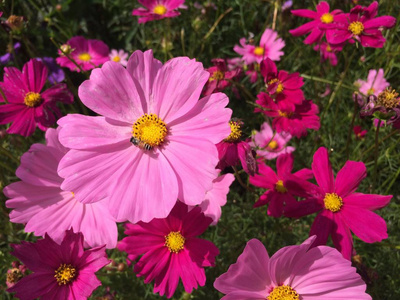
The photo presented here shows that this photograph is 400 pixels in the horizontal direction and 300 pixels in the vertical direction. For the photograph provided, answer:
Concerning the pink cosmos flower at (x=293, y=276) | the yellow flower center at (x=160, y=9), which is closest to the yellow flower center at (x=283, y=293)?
the pink cosmos flower at (x=293, y=276)

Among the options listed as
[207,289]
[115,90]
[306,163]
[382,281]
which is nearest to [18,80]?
[115,90]

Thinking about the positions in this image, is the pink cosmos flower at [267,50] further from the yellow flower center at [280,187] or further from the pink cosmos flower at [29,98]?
the pink cosmos flower at [29,98]

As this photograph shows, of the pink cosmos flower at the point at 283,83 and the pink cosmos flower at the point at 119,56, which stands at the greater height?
the pink cosmos flower at the point at 283,83

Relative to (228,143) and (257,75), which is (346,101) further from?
(228,143)

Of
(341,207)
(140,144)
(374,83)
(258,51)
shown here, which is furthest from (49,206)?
(374,83)

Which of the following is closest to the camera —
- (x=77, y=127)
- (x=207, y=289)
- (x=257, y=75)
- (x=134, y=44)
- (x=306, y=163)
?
(x=77, y=127)

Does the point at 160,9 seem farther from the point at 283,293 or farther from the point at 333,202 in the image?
the point at 283,293

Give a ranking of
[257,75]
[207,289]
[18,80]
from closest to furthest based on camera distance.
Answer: [18,80] → [207,289] → [257,75]
